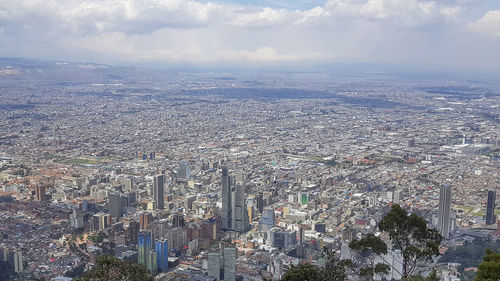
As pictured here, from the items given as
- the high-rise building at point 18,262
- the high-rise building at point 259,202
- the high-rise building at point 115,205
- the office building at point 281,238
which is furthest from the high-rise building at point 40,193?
the office building at point 281,238

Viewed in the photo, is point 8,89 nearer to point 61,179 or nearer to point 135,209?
point 61,179

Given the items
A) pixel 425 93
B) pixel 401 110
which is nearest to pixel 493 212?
pixel 401 110

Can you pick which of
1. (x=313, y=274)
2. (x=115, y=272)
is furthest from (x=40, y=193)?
(x=313, y=274)

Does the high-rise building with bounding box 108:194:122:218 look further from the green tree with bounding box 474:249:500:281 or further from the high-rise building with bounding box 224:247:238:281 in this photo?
the green tree with bounding box 474:249:500:281

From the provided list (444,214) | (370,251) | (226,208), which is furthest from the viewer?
(226,208)

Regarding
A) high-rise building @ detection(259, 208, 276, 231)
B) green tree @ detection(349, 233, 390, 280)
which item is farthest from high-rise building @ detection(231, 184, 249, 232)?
green tree @ detection(349, 233, 390, 280)

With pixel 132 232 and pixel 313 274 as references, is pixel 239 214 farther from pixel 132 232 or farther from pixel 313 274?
pixel 313 274
